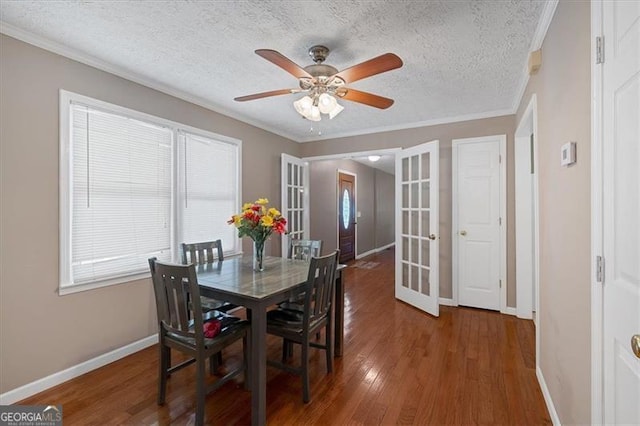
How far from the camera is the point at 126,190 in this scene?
8.57 ft

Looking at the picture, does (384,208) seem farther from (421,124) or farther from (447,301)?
(447,301)

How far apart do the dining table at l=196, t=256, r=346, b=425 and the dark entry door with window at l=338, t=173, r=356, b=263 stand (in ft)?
13.3

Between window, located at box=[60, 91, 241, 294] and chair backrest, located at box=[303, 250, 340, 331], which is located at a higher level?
window, located at box=[60, 91, 241, 294]

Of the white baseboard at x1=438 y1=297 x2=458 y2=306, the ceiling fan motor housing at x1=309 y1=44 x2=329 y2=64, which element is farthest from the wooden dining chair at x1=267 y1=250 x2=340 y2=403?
the white baseboard at x1=438 y1=297 x2=458 y2=306

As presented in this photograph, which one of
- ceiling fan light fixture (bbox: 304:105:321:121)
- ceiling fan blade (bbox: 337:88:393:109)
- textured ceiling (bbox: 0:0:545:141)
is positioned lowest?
ceiling fan light fixture (bbox: 304:105:321:121)

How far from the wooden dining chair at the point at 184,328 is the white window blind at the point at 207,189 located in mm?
1414

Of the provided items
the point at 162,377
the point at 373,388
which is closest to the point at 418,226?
the point at 373,388

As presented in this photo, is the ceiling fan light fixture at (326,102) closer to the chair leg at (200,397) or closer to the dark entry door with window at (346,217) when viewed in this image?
the chair leg at (200,397)

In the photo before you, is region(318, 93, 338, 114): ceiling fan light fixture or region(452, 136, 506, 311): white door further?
region(452, 136, 506, 311): white door

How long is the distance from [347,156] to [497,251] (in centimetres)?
247

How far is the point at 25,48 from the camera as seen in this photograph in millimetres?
2000

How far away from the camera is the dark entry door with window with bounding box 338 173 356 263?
6774 mm

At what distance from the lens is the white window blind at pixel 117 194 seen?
2.31 m

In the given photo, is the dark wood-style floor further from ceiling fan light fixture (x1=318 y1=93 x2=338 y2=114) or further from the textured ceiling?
the textured ceiling
